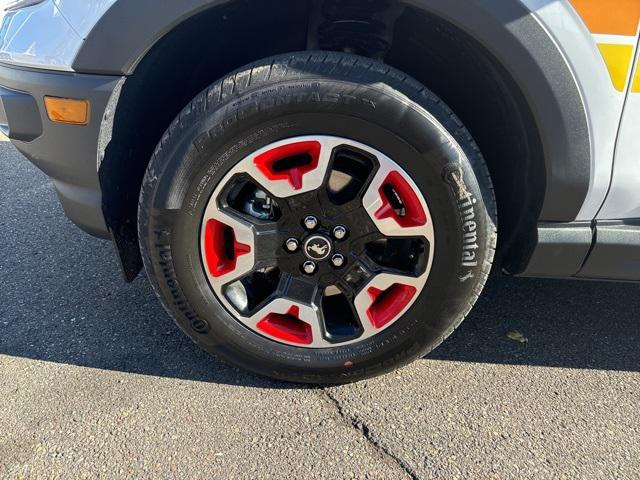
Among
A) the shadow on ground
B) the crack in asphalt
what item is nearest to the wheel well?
the shadow on ground

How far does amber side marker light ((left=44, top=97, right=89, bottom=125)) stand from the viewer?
1630 millimetres

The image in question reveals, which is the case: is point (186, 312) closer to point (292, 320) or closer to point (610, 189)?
point (292, 320)

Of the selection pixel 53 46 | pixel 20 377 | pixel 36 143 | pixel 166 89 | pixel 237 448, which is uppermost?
pixel 53 46

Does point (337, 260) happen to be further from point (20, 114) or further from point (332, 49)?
point (20, 114)

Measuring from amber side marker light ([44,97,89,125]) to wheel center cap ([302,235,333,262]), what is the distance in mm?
815

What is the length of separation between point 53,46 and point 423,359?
1.72 meters

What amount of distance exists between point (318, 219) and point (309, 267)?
6.9 inches

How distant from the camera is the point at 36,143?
1.75 m

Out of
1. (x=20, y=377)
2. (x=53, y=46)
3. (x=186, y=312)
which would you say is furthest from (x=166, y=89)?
(x=20, y=377)

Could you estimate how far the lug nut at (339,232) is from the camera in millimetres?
1701

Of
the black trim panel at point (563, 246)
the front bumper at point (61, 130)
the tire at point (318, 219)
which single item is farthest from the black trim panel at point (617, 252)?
the front bumper at point (61, 130)

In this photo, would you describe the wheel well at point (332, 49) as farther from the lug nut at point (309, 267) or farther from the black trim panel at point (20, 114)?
the lug nut at point (309, 267)

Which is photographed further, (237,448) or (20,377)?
(20,377)

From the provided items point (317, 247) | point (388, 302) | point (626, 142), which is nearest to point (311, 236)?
point (317, 247)
